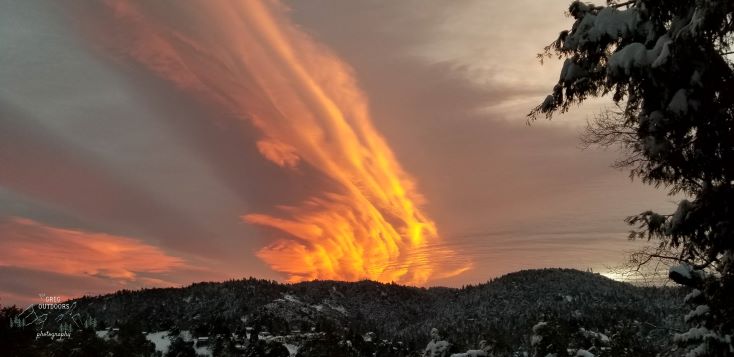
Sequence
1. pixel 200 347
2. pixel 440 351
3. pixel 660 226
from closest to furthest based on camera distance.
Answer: pixel 660 226
pixel 440 351
pixel 200 347

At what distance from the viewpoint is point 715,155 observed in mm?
11766

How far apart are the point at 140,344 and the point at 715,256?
102114 millimetres

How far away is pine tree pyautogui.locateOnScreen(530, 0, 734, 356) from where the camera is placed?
10977 millimetres

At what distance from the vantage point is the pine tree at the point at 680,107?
36.0ft

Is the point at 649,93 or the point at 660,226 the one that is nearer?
the point at 649,93

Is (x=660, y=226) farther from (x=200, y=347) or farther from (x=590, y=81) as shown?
(x=200, y=347)

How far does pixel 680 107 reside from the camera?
11109 millimetres

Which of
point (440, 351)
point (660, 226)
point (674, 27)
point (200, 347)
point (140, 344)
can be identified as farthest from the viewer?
point (200, 347)

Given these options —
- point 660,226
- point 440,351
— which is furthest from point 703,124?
point 440,351

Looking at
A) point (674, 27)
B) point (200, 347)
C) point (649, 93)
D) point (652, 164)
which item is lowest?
point (200, 347)

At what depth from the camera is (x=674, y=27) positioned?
10.9 meters

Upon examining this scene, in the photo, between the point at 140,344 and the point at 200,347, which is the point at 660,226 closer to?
the point at 140,344

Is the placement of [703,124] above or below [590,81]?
below

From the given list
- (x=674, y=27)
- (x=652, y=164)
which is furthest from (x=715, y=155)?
(x=674, y=27)
